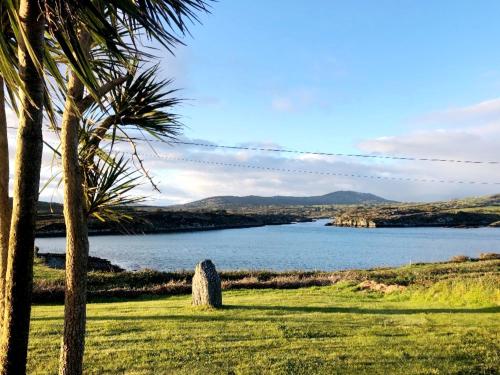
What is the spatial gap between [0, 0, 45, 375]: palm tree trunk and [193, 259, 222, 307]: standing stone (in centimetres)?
1177

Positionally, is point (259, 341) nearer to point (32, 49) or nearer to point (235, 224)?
point (32, 49)

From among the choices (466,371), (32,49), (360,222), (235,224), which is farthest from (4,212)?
(360,222)

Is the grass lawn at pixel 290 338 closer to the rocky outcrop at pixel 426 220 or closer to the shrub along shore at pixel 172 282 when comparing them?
the shrub along shore at pixel 172 282

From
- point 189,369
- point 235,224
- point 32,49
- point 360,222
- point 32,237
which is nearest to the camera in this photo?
point 32,49

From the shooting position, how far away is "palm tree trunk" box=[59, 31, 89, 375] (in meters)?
6.30

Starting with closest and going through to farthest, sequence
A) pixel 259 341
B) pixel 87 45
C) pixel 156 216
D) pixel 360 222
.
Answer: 1. pixel 87 45
2. pixel 259 341
3. pixel 156 216
4. pixel 360 222

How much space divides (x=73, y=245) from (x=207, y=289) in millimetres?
10184

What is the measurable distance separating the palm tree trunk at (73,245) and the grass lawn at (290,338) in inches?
118

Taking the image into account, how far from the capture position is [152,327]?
13055 mm

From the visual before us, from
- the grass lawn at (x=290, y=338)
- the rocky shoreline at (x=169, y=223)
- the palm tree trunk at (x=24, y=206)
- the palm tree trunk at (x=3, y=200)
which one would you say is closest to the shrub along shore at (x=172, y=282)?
the grass lawn at (x=290, y=338)

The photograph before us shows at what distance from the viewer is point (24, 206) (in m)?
4.57

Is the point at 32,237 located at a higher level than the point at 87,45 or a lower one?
lower

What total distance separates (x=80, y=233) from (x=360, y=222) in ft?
605

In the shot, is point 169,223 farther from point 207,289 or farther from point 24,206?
point 24,206
